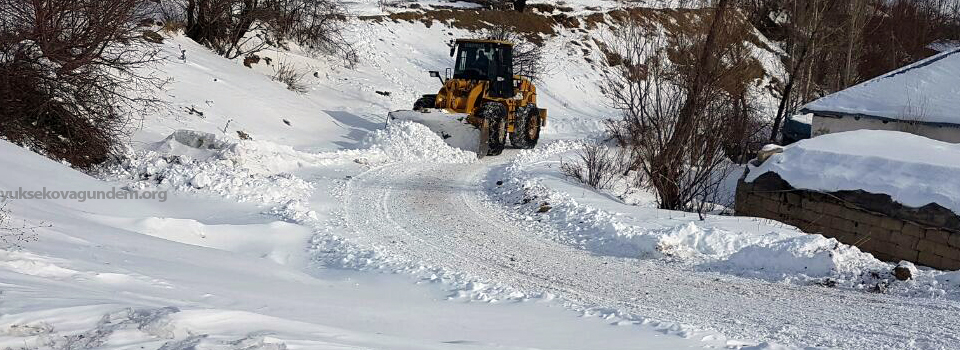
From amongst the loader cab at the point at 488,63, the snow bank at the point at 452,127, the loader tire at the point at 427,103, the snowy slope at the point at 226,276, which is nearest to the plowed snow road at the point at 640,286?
the snowy slope at the point at 226,276

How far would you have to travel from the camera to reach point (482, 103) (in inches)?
795

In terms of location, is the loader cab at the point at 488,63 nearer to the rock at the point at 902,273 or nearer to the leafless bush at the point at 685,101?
the leafless bush at the point at 685,101

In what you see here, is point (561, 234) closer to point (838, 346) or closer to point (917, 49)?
point (838, 346)

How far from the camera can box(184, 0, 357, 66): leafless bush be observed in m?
25.7

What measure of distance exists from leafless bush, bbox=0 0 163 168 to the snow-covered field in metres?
0.75

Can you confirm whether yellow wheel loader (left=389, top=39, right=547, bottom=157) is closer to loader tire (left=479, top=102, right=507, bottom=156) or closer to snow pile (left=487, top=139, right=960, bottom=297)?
loader tire (left=479, top=102, right=507, bottom=156)

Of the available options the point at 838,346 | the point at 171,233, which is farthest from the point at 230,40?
the point at 838,346

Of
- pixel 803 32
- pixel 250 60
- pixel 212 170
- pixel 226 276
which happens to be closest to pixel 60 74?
pixel 212 170

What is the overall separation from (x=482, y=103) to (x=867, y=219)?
32.4 feet

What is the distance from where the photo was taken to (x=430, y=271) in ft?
29.1

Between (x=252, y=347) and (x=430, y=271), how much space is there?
433 cm

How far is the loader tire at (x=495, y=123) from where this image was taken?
1941 centimetres

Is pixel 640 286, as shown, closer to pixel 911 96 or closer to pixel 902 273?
pixel 902 273

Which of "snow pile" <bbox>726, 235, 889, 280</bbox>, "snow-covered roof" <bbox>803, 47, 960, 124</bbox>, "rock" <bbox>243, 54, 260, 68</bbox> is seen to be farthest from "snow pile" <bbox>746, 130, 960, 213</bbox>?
"rock" <bbox>243, 54, 260, 68</bbox>
